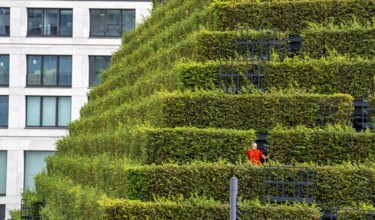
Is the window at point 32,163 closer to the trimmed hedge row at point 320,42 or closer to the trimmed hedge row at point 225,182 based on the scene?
the trimmed hedge row at point 320,42

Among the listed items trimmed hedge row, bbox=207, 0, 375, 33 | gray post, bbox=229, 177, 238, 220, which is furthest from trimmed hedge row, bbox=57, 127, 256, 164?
gray post, bbox=229, 177, 238, 220

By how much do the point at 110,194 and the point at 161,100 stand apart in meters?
4.51

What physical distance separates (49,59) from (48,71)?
78cm

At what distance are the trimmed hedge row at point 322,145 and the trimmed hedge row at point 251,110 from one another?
820mm

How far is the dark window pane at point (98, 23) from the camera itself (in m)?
88.6

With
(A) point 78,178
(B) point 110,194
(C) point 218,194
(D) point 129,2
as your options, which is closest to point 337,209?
(C) point 218,194

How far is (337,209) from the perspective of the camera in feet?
108

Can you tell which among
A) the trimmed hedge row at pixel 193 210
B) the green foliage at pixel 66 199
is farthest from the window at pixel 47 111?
the trimmed hedge row at pixel 193 210

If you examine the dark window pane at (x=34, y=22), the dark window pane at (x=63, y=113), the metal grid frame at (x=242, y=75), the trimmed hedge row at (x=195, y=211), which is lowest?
the trimmed hedge row at (x=195, y=211)

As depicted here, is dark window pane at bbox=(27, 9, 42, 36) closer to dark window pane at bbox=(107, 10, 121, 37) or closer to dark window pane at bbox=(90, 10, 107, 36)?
dark window pane at bbox=(90, 10, 107, 36)

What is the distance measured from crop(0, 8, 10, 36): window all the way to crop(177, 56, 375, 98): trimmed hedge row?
175 feet

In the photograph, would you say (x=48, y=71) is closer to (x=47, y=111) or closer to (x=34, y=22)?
(x=47, y=111)

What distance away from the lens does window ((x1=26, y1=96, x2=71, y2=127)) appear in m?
87.9

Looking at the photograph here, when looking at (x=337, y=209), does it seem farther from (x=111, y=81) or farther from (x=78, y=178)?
→ (x=111, y=81)
